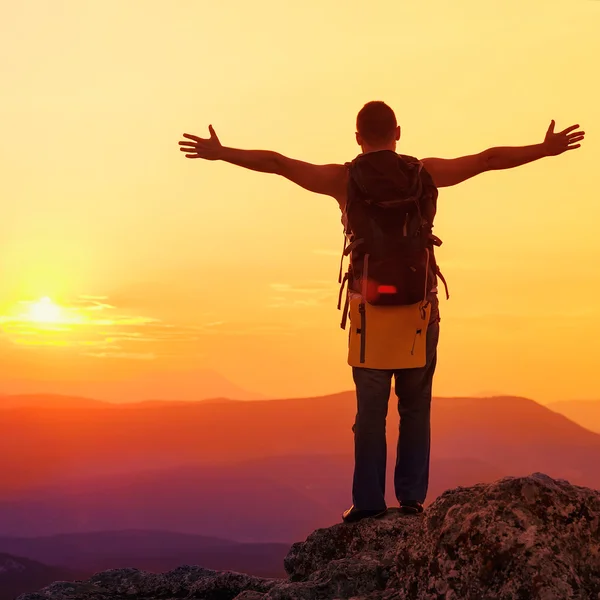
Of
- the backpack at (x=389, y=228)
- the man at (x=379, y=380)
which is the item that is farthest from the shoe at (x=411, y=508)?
the backpack at (x=389, y=228)

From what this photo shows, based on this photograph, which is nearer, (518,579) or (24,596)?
(518,579)

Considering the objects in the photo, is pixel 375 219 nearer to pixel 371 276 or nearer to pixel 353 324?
pixel 371 276

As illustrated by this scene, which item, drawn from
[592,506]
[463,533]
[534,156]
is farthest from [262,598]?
[534,156]

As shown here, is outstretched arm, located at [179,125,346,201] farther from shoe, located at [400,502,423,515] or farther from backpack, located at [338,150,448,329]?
shoe, located at [400,502,423,515]

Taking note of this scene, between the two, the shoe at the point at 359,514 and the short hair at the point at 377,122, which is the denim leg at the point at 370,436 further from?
the short hair at the point at 377,122

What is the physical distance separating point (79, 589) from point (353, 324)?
4.26 meters

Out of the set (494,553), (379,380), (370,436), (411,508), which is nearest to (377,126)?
(379,380)

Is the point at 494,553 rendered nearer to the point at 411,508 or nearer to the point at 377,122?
the point at 411,508

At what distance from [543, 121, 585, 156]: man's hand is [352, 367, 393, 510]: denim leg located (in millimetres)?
2930

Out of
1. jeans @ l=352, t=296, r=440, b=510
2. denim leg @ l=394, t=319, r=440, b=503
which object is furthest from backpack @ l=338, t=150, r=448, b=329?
denim leg @ l=394, t=319, r=440, b=503

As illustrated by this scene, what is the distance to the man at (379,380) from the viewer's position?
27.4 feet

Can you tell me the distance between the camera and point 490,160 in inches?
350

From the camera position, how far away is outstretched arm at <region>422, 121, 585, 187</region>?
28.7 feet

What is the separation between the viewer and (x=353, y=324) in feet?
27.5
